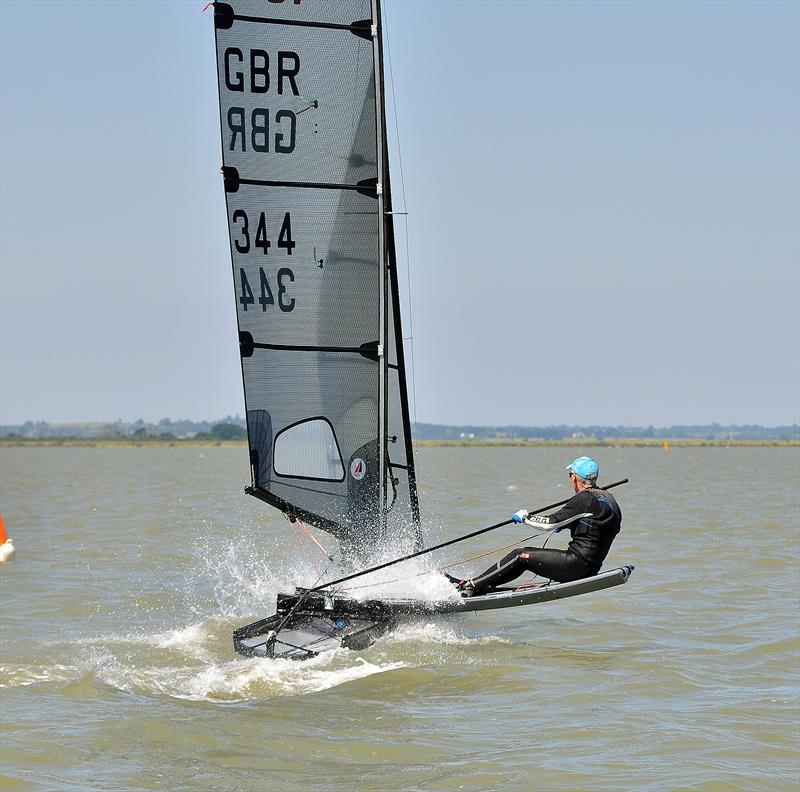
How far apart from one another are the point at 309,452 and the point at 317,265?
176cm

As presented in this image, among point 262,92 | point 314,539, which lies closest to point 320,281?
point 262,92

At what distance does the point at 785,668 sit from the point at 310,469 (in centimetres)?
458

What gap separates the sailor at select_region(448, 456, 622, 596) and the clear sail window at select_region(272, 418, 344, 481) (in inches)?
84.1

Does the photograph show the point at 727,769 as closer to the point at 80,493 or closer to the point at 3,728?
the point at 3,728

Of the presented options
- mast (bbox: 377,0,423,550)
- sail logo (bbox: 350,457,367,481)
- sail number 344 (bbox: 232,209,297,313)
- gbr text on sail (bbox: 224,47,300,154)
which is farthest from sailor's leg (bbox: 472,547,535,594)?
gbr text on sail (bbox: 224,47,300,154)

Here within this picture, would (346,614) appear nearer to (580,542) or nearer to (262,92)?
(580,542)

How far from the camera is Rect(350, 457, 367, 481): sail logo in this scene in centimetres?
1101

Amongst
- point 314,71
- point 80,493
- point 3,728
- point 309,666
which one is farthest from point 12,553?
point 80,493

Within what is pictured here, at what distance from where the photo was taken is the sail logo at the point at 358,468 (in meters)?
11.0

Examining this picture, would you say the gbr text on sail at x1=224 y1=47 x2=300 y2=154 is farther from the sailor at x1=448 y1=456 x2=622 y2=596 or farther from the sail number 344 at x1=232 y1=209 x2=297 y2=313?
the sailor at x1=448 y1=456 x2=622 y2=596

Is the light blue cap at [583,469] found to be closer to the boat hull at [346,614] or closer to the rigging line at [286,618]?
the boat hull at [346,614]

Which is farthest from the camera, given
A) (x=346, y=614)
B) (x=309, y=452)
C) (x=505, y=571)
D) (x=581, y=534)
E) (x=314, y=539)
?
(x=314, y=539)

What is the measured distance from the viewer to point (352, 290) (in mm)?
10781

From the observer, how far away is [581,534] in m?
9.42
